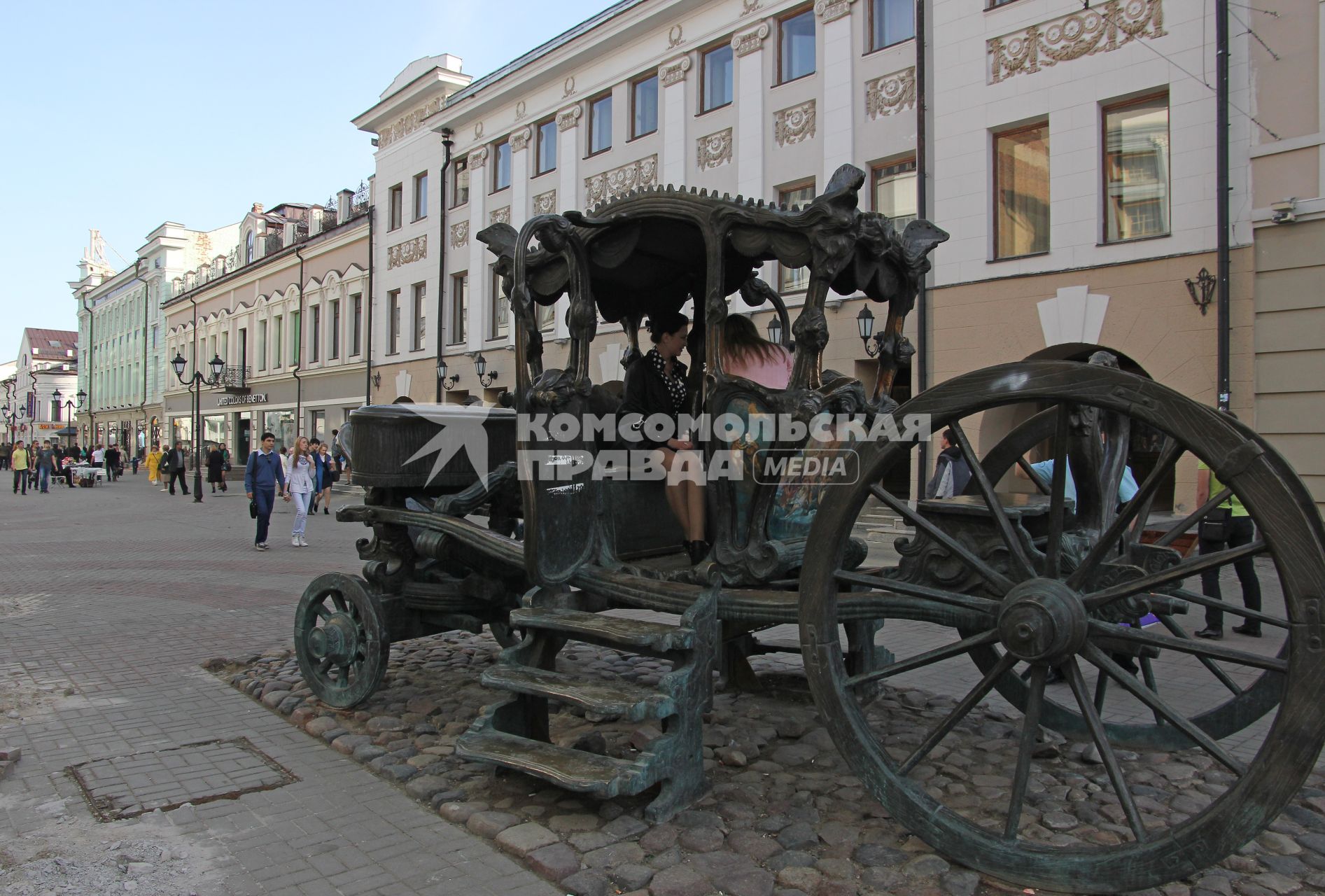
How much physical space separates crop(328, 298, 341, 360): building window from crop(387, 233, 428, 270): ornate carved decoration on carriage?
4426 millimetres

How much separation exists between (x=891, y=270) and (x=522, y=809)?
9.31ft

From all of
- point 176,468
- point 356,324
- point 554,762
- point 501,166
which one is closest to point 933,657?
point 554,762

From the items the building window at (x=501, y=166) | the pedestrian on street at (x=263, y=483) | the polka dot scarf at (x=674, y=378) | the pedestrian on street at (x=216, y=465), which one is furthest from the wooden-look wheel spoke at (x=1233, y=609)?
the pedestrian on street at (x=216, y=465)

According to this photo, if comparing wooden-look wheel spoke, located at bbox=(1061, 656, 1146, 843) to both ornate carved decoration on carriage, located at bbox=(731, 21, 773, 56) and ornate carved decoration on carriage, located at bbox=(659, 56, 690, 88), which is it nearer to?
ornate carved decoration on carriage, located at bbox=(731, 21, 773, 56)

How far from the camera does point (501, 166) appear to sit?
984 inches

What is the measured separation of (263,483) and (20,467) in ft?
69.1

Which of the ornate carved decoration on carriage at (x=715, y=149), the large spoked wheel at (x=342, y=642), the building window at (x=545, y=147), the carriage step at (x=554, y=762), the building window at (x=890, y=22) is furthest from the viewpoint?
the building window at (x=545, y=147)

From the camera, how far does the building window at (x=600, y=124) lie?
21.6 metres

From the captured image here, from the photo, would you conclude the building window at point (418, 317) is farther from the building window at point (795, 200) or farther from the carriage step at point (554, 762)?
the carriage step at point (554, 762)

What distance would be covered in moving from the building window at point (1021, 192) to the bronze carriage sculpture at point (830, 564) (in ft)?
33.8

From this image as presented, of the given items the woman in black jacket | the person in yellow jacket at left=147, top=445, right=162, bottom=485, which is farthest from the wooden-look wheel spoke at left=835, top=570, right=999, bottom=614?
the person in yellow jacket at left=147, top=445, right=162, bottom=485

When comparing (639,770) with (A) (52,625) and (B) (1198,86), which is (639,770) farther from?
(B) (1198,86)

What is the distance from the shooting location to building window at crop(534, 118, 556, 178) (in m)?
23.2

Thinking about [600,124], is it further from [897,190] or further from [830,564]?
[830,564]
